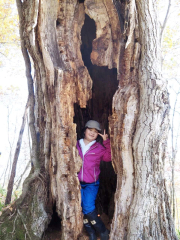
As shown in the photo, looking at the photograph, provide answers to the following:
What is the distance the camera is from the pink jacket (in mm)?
2680

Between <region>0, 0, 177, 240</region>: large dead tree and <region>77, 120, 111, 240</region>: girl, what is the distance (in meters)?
0.27

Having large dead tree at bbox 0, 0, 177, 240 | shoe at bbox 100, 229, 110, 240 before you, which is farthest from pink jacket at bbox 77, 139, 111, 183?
shoe at bbox 100, 229, 110, 240

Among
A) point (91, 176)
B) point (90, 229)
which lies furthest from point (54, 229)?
point (91, 176)

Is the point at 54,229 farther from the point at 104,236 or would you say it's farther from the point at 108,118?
A: the point at 108,118

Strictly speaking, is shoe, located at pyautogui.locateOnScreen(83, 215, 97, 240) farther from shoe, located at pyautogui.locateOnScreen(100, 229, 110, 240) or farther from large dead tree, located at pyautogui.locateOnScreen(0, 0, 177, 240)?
large dead tree, located at pyautogui.locateOnScreen(0, 0, 177, 240)

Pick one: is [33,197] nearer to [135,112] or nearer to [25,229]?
[25,229]

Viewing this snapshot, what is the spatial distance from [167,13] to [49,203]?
6.35 metres

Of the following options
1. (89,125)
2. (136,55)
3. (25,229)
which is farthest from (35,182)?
(136,55)

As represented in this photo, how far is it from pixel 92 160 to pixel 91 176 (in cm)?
23

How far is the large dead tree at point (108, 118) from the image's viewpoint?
2.07 m

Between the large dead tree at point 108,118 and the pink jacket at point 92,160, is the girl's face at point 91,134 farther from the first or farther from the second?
the large dead tree at point 108,118

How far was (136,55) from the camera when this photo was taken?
229 centimetres

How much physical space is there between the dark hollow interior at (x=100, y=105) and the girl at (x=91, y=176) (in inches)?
23.6

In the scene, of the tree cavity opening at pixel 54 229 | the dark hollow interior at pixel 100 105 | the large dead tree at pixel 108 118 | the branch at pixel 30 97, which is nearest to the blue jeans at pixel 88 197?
the large dead tree at pixel 108 118
